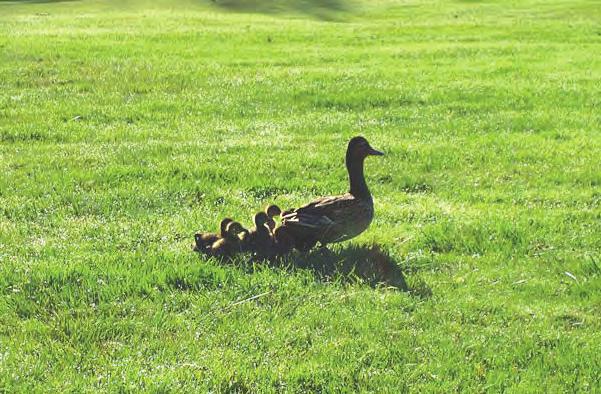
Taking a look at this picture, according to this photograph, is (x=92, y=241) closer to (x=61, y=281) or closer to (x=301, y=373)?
(x=61, y=281)


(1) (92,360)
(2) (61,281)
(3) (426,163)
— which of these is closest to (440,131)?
(3) (426,163)

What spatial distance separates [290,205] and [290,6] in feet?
97.9

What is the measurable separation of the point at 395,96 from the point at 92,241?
882cm

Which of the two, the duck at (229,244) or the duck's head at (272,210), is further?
the duck's head at (272,210)

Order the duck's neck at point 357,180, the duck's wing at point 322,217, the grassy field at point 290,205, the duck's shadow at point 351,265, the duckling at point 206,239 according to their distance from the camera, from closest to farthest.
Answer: the grassy field at point 290,205 < the duck's shadow at point 351,265 < the duck's wing at point 322,217 < the duckling at point 206,239 < the duck's neck at point 357,180

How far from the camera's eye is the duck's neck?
27.6ft

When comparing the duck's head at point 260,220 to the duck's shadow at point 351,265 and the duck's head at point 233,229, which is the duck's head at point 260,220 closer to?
the duck's head at point 233,229

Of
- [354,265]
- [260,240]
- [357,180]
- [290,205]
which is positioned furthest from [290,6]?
[354,265]

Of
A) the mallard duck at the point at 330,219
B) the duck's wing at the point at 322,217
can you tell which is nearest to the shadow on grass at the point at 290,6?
the mallard duck at the point at 330,219

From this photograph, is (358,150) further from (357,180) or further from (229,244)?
(229,244)

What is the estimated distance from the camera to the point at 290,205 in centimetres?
983

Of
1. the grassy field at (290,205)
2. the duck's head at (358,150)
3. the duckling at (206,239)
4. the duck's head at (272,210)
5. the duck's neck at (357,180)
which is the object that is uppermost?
the duck's head at (358,150)

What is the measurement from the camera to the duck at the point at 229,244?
7875 mm

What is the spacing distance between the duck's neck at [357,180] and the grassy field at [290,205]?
51 cm
